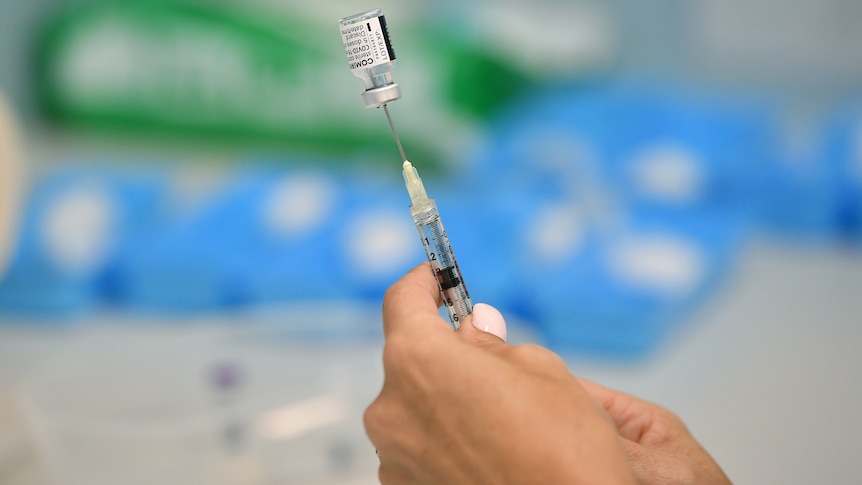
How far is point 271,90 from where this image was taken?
3.07m

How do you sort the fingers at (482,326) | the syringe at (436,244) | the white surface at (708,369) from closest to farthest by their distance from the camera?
the fingers at (482,326)
the syringe at (436,244)
the white surface at (708,369)

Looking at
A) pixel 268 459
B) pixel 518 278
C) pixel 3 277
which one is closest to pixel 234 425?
pixel 268 459

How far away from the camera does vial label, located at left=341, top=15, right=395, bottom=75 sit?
0.84 metres

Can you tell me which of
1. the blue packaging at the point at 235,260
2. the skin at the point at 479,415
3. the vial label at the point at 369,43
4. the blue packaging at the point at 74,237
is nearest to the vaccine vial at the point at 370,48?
the vial label at the point at 369,43

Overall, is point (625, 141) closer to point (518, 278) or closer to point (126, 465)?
point (518, 278)

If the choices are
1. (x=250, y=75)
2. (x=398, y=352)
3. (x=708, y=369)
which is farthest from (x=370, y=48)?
(x=250, y=75)

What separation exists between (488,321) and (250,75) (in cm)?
247

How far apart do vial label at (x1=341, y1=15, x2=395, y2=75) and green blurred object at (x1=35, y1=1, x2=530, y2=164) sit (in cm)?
217

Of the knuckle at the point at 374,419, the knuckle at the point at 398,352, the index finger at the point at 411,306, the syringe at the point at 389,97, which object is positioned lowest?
the knuckle at the point at 374,419

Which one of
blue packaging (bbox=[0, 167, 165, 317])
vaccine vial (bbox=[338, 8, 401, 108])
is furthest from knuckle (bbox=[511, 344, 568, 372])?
blue packaging (bbox=[0, 167, 165, 317])

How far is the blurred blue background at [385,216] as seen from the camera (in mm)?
1637

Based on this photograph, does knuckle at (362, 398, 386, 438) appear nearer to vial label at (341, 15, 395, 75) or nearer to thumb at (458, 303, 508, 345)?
thumb at (458, 303, 508, 345)

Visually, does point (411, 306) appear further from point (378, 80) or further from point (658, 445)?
point (658, 445)

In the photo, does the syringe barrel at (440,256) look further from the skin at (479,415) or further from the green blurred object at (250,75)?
the green blurred object at (250,75)
